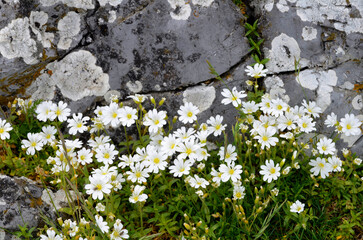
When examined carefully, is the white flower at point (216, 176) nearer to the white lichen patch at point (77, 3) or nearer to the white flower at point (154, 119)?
the white flower at point (154, 119)

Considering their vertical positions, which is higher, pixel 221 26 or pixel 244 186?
pixel 221 26

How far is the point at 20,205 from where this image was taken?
142 inches

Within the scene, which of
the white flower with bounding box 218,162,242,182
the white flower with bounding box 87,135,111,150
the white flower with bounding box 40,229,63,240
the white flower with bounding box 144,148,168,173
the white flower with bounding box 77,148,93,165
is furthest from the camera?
the white flower with bounding box 87,135,111,150

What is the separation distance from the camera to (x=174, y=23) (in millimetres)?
4230

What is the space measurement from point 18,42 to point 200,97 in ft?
6.57

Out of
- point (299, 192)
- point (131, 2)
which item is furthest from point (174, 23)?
point (299, 192)

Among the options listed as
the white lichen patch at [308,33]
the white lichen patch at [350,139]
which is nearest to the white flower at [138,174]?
the white lichen patch at [350,139]

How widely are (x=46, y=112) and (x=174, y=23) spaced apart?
5.23ft

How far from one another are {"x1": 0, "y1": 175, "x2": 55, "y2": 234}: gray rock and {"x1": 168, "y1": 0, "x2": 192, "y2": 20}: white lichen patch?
7.30ft

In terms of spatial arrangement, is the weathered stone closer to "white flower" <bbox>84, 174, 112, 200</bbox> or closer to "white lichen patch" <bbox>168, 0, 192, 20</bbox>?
"white lichen patch" <bbox>168, 0, 192, 20</bbox>

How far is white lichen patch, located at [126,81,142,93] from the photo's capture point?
425cm

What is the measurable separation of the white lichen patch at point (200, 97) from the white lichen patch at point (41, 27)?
60.9 inches

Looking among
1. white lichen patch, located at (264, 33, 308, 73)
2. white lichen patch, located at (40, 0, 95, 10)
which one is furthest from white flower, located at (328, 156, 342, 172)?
white lichen patch, located at (40, 0, 95, 10)

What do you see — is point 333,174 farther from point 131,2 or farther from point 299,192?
point 131,2
